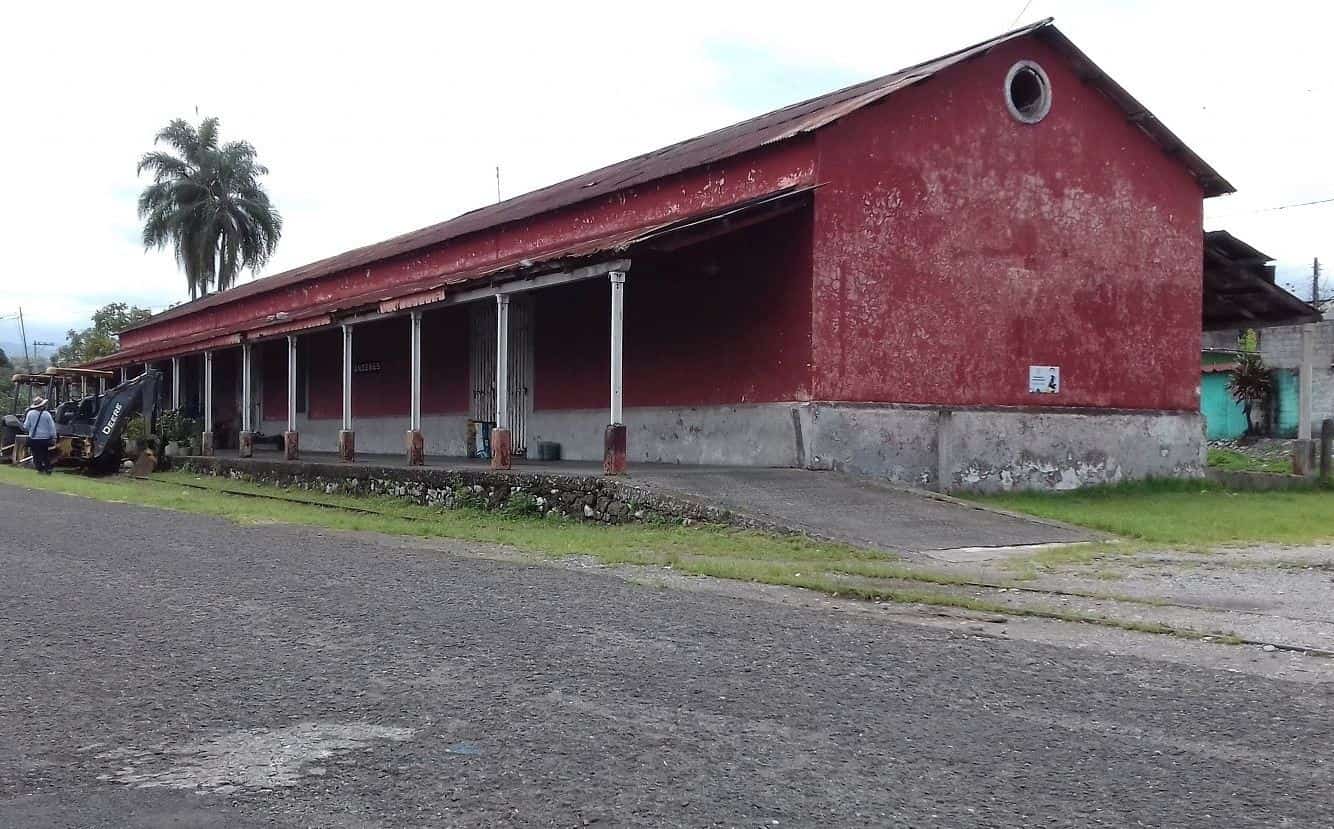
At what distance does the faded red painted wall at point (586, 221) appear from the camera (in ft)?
51.3

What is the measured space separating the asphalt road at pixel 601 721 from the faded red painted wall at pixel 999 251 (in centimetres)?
858

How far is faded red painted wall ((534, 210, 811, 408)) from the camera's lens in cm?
1505

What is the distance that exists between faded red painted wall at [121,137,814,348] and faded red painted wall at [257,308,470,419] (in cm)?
99

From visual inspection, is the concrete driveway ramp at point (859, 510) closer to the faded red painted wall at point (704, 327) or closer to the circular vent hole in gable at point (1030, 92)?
the faded red painted wall at point (704, 327)

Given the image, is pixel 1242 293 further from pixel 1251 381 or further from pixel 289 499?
pixel 289 499

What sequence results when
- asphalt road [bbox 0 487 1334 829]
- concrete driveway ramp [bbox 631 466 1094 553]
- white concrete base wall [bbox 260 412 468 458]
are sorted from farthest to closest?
white concrete base wall [bbox 260 412 468 458] < concrete driveway ramp [bbox 631 466 1094 553] < asphalt road [bbox 0 487 1334 829]

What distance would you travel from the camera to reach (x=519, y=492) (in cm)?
1420

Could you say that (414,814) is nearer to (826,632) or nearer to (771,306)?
(826,632)

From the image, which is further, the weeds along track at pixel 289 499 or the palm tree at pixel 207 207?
the palm tree at pixel 207 207

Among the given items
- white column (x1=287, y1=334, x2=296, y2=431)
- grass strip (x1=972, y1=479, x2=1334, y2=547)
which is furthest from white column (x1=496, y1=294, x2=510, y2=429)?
white column (x1=287, y1=334, x2=296, y2=431)

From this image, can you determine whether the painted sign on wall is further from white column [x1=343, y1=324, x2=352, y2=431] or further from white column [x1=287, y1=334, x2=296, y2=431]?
white column [x1=287, y1=334, x2=296, y2=431]

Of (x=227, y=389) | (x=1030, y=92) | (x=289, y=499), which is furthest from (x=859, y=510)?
(x=227, y=389)

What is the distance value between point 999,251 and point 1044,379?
200cm

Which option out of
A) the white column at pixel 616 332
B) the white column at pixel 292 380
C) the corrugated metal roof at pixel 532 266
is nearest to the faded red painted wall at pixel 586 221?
the corrugated metal roof at pixel 532 266
